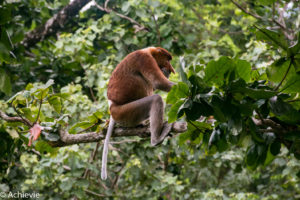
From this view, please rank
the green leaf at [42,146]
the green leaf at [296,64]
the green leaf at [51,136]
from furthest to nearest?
the green leaf at [42,146] → the green leaf at [51,136] → the green leaf at [296,64]

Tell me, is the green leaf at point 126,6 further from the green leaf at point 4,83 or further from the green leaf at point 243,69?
the green leaf at point 243,69

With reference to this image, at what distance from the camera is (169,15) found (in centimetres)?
455

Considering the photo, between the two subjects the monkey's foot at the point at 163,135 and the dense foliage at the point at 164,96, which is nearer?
the dense foliage at the point at 164,96

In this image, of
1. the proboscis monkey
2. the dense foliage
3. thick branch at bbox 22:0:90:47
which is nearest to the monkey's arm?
the proboscis monkey

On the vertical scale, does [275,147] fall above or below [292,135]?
below

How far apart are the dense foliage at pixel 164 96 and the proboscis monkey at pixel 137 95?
0.16 m

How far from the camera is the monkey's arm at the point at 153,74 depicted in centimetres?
266

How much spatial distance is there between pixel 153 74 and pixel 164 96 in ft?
2.70

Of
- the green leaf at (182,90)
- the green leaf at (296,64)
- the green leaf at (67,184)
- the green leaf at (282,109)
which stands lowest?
the green leaf at (67,184)

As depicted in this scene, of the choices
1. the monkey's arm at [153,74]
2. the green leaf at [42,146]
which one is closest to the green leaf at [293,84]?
the monkey's arm at [153,74]

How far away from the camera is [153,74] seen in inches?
107

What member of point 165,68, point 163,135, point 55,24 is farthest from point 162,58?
point 55,24

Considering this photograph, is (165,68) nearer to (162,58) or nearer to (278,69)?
(162,58)

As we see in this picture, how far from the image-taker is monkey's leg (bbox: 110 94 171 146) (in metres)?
2.44
